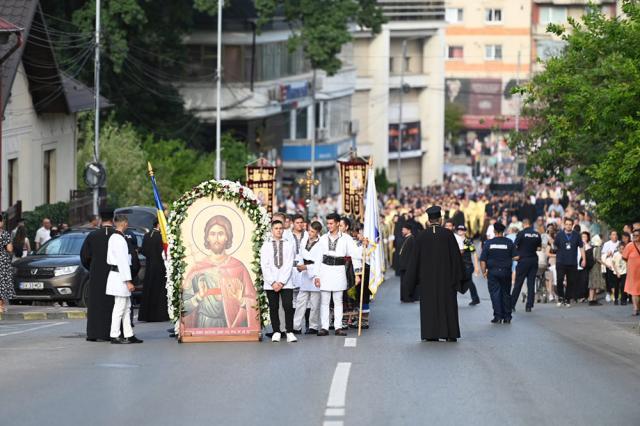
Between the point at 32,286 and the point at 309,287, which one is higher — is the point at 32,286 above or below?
below

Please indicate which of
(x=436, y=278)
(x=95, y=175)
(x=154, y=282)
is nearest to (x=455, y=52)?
(x=95, y=175)

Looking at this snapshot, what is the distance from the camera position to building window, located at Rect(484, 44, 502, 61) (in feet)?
436

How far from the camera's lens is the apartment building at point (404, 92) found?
4082 inches

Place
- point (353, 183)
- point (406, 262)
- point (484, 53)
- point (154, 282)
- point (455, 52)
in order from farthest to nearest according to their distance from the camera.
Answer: point (455, 52), point (484, 53), point (353, 183), point (406, 262), point (154, 282)

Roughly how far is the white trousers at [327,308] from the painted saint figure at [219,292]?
1603 mm

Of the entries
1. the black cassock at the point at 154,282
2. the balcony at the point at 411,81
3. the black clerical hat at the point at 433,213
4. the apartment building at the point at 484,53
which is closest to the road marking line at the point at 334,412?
the black clerical hat at the point at 433,213

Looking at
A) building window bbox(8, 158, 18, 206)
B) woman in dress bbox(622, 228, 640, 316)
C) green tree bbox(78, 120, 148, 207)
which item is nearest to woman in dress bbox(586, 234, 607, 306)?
woman in dress bbox(622, 228, 640, 316)

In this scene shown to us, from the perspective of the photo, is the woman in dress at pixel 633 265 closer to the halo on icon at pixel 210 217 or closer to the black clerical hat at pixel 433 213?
the black clerical hat at pixel 433 213

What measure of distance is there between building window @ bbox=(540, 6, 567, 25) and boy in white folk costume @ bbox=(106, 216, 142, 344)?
113 metres

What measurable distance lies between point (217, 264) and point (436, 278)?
3.02 m

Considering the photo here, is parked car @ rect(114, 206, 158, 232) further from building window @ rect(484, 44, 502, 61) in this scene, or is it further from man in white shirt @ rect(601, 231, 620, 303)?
building window @ rect(484, 44, 502, 61)

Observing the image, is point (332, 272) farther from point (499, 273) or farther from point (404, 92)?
point (404, 92)

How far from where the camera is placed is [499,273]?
2556cm

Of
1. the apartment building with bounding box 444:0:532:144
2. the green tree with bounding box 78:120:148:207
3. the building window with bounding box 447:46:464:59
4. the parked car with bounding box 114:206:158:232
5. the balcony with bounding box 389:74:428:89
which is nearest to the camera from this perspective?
the parked car with bounding box 114:206:158:232
